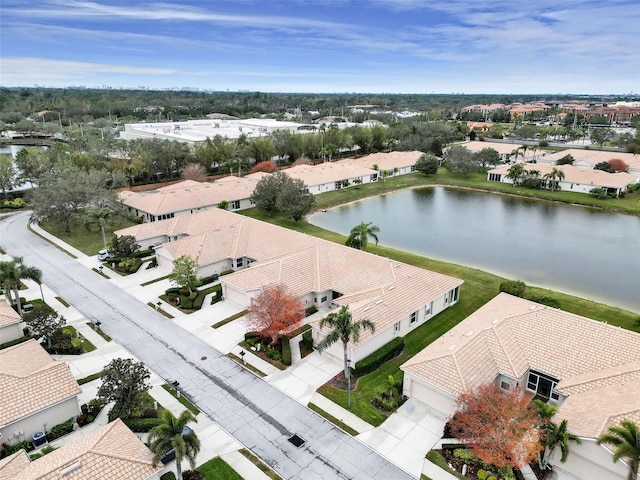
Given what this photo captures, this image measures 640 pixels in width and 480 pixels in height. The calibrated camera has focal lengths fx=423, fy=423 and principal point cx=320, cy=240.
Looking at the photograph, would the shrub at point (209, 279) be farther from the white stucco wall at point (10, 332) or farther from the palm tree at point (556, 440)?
the palm tree at point (556, 440)

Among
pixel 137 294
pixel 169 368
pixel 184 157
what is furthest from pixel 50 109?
pixel 169 368

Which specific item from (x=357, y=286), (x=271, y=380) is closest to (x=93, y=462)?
(x=271, y=380)

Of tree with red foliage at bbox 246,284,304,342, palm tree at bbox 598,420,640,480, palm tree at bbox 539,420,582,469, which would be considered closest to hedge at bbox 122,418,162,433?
tree with red foliage at bbox 246,284,304,342

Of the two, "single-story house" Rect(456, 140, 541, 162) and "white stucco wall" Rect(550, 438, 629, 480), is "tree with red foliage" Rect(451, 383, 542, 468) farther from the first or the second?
"single-story house" Rect(456, 140, 541, 162)

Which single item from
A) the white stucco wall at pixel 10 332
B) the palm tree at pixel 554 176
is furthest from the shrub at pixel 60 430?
the palm tree at pixel 554 176

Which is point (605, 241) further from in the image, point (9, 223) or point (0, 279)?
point (9, 223)

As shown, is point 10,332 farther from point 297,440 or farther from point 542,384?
point 542,384
